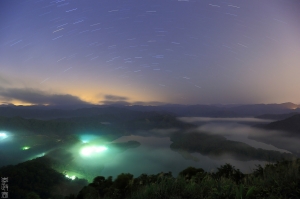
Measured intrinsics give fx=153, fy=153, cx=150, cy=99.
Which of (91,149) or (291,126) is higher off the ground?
(291,126)

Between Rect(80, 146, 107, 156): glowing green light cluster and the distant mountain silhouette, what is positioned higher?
the distant mountain silhouette

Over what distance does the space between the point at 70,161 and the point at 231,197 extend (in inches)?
4364

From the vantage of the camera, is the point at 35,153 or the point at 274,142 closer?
the point at 35,153

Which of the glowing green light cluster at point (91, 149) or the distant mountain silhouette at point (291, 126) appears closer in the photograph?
the glowing green light cluster at point (91, 149)

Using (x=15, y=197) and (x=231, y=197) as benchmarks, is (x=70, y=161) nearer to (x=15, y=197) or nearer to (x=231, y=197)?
(x=15, y=197)

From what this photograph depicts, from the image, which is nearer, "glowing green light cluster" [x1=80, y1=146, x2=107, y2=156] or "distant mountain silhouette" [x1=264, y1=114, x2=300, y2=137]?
"glowing green light cluster" [x1=80, y1=146, x2=107, y2=156]

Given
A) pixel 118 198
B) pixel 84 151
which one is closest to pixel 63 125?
pixel 84 151

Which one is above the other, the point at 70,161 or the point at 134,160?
the point at 70,161

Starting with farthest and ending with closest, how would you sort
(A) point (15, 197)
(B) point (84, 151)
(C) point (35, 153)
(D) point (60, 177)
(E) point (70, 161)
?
(B) point (84, 151) → (C) point (35, 153) → (E) point (70, 161) → (D) point (60, 177) → (A) point (15, 197)

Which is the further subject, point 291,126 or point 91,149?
point 291,126

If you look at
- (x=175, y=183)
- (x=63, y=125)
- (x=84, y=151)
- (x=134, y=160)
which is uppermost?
(x=175, y=183)

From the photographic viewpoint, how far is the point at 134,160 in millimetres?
141000

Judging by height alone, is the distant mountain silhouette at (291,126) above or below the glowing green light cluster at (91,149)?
above

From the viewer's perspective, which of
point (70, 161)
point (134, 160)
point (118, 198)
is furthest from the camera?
point (134, 160)
